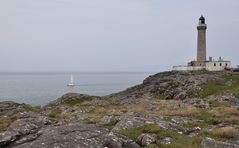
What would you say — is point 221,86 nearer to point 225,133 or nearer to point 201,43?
point 201,43

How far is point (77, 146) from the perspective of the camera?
51.3 ft

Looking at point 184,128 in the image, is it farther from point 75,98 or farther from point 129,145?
point 75,98

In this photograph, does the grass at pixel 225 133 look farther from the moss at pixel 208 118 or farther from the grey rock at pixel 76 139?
the grey rock at pixel 76 139

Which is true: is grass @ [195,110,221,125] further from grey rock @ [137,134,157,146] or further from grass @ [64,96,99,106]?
grass @ [64,96,99,106]

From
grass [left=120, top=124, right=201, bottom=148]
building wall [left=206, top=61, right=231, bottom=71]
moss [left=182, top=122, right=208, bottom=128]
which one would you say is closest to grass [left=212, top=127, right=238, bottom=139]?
Result: grass [left=120, top=124, right=201, bottom=148]

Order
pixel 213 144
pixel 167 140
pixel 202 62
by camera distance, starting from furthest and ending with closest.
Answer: pixel 202 62 → pixel 167 140 → pixel 213 144

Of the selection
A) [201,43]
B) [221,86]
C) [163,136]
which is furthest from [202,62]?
[163,136]

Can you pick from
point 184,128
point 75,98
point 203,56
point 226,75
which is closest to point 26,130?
point 184,128

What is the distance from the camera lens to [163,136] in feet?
61.6

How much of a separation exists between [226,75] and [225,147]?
64.3 meters

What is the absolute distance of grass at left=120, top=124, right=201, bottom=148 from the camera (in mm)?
17159

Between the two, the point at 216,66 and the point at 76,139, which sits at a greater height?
the point at 216,66

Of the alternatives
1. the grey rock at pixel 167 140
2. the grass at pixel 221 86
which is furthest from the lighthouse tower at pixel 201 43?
the grey rock at pixel 167 140

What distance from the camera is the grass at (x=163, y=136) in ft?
56.3
